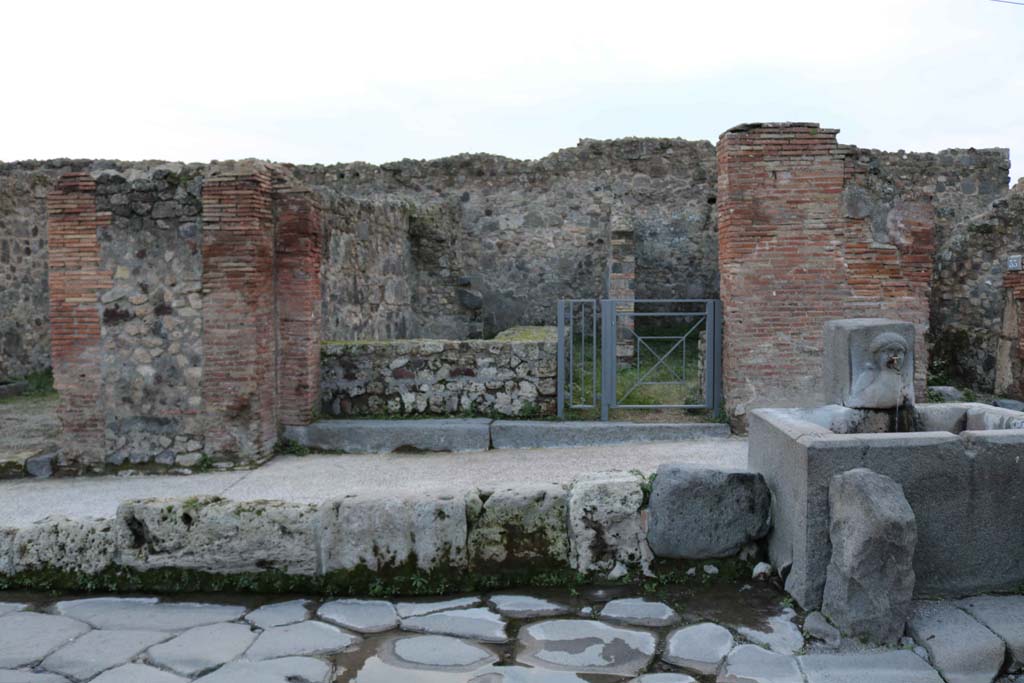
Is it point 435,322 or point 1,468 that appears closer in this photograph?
point 1,468

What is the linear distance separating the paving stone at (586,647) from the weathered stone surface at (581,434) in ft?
13.3

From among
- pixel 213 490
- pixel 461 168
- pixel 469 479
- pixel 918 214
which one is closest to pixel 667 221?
pixel 461 168

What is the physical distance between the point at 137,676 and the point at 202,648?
11.1 inches

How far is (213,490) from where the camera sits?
6.29 metres

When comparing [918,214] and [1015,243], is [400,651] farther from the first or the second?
[1015,243]

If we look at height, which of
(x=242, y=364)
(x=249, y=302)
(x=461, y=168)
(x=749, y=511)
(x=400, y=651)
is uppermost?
(x=461, y=168)

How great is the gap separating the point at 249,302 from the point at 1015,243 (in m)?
9.12

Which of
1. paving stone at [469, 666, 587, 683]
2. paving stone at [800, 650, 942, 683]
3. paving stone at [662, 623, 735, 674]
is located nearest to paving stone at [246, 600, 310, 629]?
paving stone at [469, 666, 587, 683]

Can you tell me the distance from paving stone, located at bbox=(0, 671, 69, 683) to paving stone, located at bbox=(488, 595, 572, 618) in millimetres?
1732

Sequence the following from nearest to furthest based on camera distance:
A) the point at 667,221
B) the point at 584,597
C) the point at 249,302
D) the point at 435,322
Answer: the point at 584,597, the point at 249,302, the point at 435,322, the point at 667,221

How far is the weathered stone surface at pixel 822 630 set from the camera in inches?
131

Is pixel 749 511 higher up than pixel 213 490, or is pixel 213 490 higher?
pixel 749 511

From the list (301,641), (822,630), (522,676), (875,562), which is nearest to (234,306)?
(301,641)

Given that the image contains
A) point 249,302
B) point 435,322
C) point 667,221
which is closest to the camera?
point 249,302
